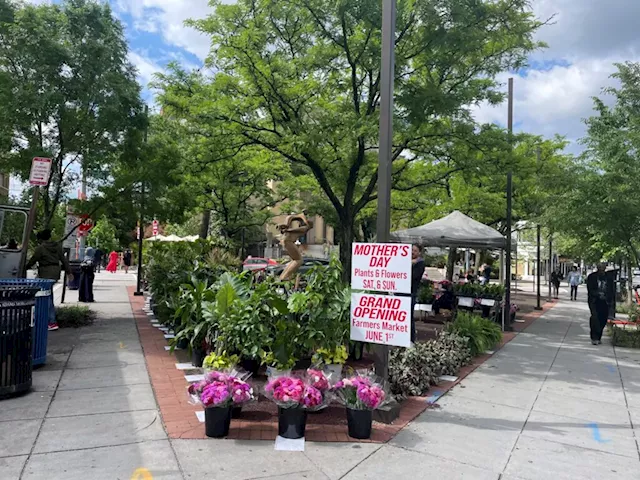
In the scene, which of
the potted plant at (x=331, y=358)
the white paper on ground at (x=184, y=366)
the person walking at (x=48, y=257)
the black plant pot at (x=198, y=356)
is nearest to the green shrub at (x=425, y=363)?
the potted plant at (x=331, y=358)

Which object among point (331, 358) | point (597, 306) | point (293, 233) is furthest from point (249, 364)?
point (597, 306)

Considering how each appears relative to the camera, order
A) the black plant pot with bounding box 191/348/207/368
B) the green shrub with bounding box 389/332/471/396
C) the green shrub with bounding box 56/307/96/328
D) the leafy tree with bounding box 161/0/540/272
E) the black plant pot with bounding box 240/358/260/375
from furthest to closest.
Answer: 1. the green shrub with bounding box 56/307/96/328
2. the leafy tree with bounding box 161/0/540/272
3. the black plant pot with bounding box 191/348/207/368
4. the black plant pot with bounding box 240/358/260/375
5. the green shrub with bounding box 389/332/471/396

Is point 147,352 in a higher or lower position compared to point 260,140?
lower

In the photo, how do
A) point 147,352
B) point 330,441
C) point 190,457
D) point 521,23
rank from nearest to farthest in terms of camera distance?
point 190,457, point 330,441, point 147,352, point 521,23

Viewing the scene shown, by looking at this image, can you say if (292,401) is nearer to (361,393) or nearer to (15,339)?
(361,393)

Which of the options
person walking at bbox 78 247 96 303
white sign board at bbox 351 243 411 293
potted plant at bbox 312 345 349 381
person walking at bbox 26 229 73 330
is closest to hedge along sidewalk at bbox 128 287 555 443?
potted plant at bbox 312 345 349 381

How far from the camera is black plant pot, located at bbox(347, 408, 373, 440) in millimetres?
4613

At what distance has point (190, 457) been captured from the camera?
407cm

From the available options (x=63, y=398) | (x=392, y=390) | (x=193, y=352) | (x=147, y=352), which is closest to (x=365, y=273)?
(x=392, y=390)

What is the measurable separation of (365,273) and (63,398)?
3.46 meters

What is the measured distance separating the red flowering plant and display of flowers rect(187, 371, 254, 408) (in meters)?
0.83

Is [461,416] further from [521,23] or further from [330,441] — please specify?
[521,23]

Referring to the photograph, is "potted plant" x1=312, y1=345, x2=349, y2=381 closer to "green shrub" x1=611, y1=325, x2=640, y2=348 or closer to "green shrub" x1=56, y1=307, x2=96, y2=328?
"green shrub" x1=56, y1=307, x2=96, y2=328

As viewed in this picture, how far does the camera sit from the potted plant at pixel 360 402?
15.1 feet
